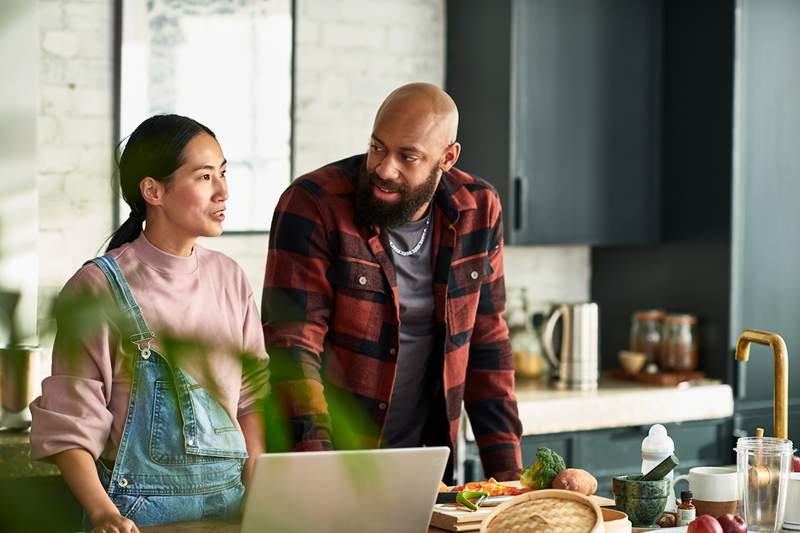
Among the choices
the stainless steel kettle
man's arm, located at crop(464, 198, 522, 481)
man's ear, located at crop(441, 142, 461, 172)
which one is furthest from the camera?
the stainless steel kettle

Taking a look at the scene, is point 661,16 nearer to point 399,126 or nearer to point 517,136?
point 517,136

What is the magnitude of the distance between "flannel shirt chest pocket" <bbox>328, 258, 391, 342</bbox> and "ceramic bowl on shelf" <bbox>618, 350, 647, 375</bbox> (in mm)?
2194

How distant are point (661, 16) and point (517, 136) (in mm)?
876

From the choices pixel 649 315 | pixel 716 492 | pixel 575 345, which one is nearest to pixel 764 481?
pixel 716 492

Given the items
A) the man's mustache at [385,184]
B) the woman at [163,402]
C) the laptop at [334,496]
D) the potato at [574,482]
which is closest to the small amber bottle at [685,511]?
the potato at [574,482]

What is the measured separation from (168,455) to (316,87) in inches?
105

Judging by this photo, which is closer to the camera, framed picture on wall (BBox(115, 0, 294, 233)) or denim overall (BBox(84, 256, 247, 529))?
denim overall (BBox(84, 256, 247, 529))

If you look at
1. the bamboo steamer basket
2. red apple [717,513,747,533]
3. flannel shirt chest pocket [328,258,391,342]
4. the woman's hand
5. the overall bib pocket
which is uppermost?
flannel shirt chest pocket [328,258,391,342]

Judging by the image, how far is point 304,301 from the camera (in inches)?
93.4

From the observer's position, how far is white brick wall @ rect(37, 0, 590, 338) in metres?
3.66

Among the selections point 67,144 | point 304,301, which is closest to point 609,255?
point 67,144

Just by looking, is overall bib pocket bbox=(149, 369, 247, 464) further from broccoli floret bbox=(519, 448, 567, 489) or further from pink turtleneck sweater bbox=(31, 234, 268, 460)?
broccoli floret bbox=(519, 448, 567, 489)

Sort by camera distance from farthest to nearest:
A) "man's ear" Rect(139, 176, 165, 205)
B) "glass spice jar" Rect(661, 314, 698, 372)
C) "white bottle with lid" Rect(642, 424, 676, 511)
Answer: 1. "glass spice jar" Rect(661, 314, 698, 372)
2. "white bottle with lid" Rect(642, 424, 676, 511)
3. "man's ear" Rect(139, 176, 165, 205)

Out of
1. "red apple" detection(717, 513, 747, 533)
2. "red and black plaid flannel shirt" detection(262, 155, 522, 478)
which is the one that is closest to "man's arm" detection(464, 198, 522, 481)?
"red and black plaid flannel shirt" detection(262, 155, 522, 478)
